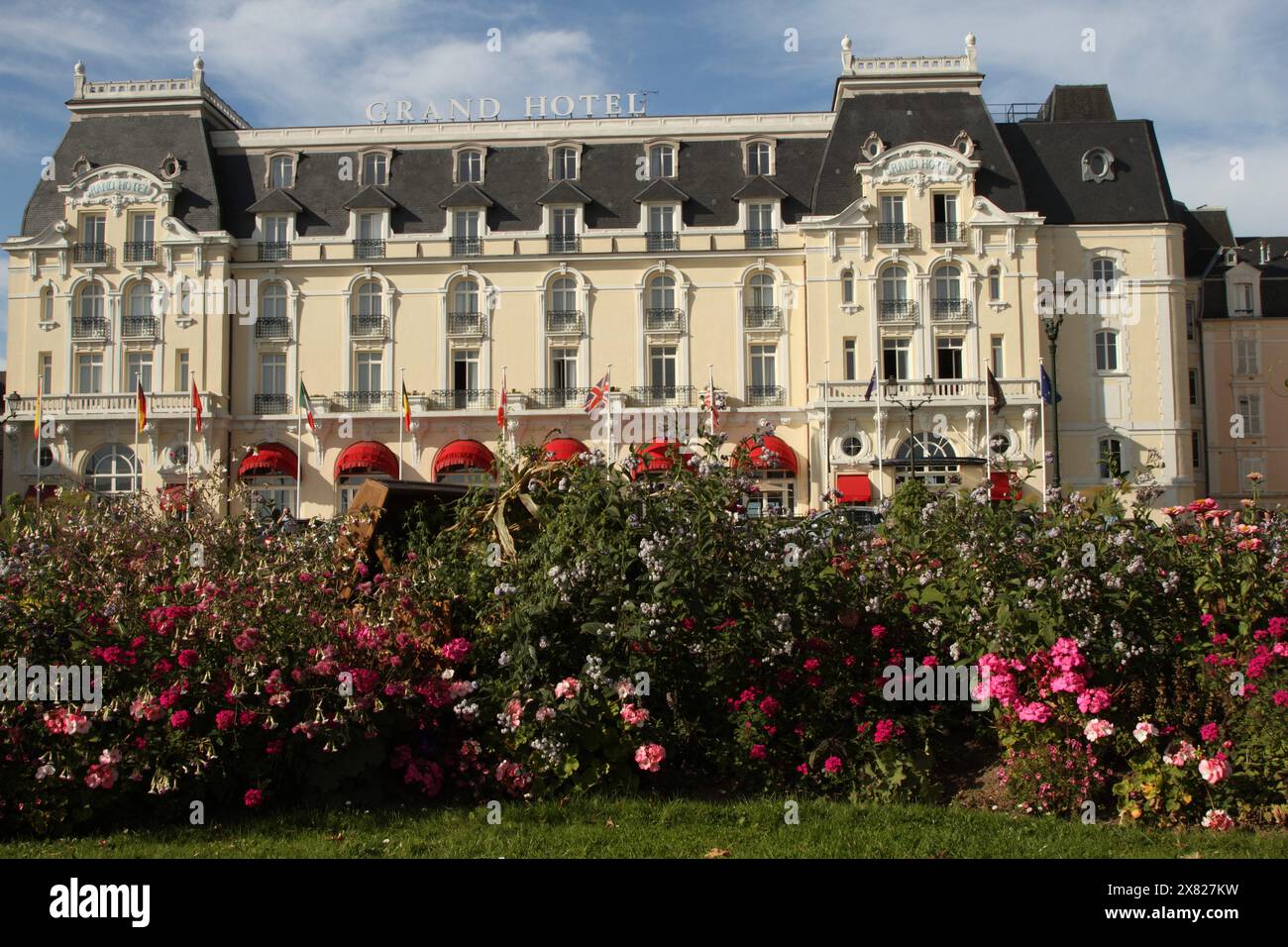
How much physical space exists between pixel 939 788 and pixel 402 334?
118 feet

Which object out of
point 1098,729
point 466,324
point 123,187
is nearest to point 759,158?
point 466,324

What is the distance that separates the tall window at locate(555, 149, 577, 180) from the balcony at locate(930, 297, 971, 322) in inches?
560

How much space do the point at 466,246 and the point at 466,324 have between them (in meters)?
2.95

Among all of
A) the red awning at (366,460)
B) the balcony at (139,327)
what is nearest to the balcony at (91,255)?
the balcony at (139,327)

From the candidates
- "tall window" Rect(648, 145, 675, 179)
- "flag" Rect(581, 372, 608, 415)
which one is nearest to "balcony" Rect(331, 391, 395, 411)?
"flag" Rect(581, 372, 608, 415)

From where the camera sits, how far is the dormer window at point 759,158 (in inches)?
1634

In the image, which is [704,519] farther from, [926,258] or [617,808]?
[926,258]

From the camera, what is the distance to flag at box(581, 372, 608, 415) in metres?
36.2

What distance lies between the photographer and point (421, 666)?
25.1 ft

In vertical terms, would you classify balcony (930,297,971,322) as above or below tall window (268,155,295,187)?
below

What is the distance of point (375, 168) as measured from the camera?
139 feet

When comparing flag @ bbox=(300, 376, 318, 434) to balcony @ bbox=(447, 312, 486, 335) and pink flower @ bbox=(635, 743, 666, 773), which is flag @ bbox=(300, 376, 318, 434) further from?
pink flower @ bbox=(635, 743, 666, 773)

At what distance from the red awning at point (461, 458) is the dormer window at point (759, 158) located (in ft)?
47.6

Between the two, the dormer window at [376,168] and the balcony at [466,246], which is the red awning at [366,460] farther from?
the dormer window at [376,168]
